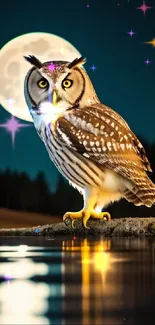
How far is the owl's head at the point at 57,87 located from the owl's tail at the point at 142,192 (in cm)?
162

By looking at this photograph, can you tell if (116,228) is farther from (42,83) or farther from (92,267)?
(92,267)

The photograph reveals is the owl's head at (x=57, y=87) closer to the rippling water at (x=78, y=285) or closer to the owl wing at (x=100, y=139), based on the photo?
the owl wing at (x=100, y=139)

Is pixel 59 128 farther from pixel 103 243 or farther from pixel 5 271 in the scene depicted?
pixel 5 271

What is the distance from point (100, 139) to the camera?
1491 centimetres

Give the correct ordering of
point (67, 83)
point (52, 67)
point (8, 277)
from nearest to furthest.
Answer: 1. point (8, 277)
2. point (67, 83)
3. point (52, 67)

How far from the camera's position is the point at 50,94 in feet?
49.0

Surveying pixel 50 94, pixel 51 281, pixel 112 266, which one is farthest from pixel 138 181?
pixel 51 281

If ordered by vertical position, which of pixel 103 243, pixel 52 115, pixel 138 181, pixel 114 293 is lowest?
pixel 114 293

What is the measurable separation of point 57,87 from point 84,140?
39.1 inches

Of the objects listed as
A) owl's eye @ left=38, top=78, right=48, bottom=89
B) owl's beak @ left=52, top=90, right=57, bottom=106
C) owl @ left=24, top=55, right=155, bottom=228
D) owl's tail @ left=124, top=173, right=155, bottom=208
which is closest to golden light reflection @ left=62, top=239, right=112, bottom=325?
owl's tail @ left=124, top=173, right=155, bottom=208

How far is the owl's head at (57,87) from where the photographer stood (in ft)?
48.9

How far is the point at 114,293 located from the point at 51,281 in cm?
102

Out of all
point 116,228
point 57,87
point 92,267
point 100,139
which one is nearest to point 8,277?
Result: point 92,267

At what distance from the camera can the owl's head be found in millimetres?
14891
